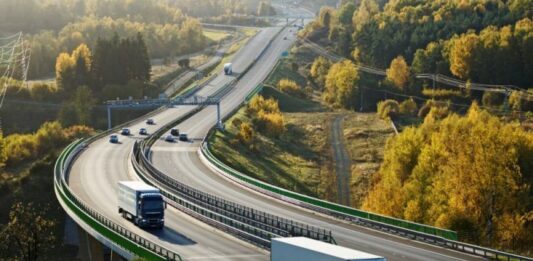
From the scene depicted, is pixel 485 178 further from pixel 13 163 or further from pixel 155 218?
pixel 13 163

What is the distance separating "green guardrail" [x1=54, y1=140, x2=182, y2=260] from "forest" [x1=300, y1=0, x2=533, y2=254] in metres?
26.9

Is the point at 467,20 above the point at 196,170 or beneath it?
above

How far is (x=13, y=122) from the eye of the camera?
5950 inches

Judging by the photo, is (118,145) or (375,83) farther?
(375,83)

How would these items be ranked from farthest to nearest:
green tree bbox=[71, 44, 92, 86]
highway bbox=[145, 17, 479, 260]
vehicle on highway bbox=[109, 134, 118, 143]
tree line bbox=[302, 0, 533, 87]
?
green tree bbox=[71, 44, 92, 86], tree line bbox=[302, 0, 533, 87], vehicle on highway bbox=[109, 134, 118, 143], highway bbox=[145, 17, 479, 260]

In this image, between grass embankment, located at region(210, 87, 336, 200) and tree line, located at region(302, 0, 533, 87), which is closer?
grass embankment, located at region(210, 87, 336, 200)

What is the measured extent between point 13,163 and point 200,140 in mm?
24740

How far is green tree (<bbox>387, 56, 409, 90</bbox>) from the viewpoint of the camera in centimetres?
16912

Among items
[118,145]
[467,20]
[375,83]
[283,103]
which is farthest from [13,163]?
[467,20]

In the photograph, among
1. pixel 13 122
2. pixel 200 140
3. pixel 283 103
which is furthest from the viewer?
pixel 283 103

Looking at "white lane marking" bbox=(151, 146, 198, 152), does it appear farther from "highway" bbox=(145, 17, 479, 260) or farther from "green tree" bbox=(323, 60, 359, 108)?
"green tree" bbox=(323, 60, 359, 108)

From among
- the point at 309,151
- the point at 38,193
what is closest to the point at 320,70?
the point at 309,151

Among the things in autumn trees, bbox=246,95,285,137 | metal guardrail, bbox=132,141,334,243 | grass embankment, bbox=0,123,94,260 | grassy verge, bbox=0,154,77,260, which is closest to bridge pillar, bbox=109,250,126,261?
grass embankment, bbox=0,123,94,260

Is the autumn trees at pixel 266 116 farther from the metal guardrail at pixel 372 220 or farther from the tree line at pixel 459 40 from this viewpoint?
the metal guardrail at pixel 372 220
